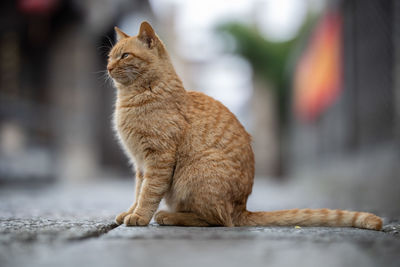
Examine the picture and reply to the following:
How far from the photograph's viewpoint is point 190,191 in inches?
78.6

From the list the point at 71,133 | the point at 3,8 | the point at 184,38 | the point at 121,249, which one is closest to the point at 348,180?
the point at 121,249

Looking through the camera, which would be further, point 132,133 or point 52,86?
point 52,86

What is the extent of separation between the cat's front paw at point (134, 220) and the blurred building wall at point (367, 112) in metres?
2.10

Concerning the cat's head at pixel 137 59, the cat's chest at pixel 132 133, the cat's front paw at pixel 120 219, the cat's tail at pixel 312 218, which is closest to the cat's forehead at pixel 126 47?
the cat's head at pixel 137 59

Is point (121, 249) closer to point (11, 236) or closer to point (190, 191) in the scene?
point (11, 236)

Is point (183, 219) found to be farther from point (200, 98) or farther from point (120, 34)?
point (120, 34)

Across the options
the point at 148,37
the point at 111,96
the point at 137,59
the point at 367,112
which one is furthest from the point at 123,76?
the point at 111,96

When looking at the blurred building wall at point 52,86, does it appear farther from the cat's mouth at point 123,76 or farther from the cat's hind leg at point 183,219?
the cat's hind leg at point 183,219

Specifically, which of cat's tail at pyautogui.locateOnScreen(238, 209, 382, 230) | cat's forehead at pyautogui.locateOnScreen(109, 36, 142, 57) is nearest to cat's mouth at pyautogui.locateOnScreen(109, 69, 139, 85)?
cat's forehead at pyautogui.locateOnScreen(109, 36, 142, 57)

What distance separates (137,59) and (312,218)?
1.31 meters

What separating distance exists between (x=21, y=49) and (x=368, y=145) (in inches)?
271

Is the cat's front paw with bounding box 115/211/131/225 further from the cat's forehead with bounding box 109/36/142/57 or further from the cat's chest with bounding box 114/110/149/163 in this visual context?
the cat's forehead with bounding box 109/36/142/57

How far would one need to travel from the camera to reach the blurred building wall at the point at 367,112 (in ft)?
11.5

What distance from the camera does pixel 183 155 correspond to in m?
2.06
